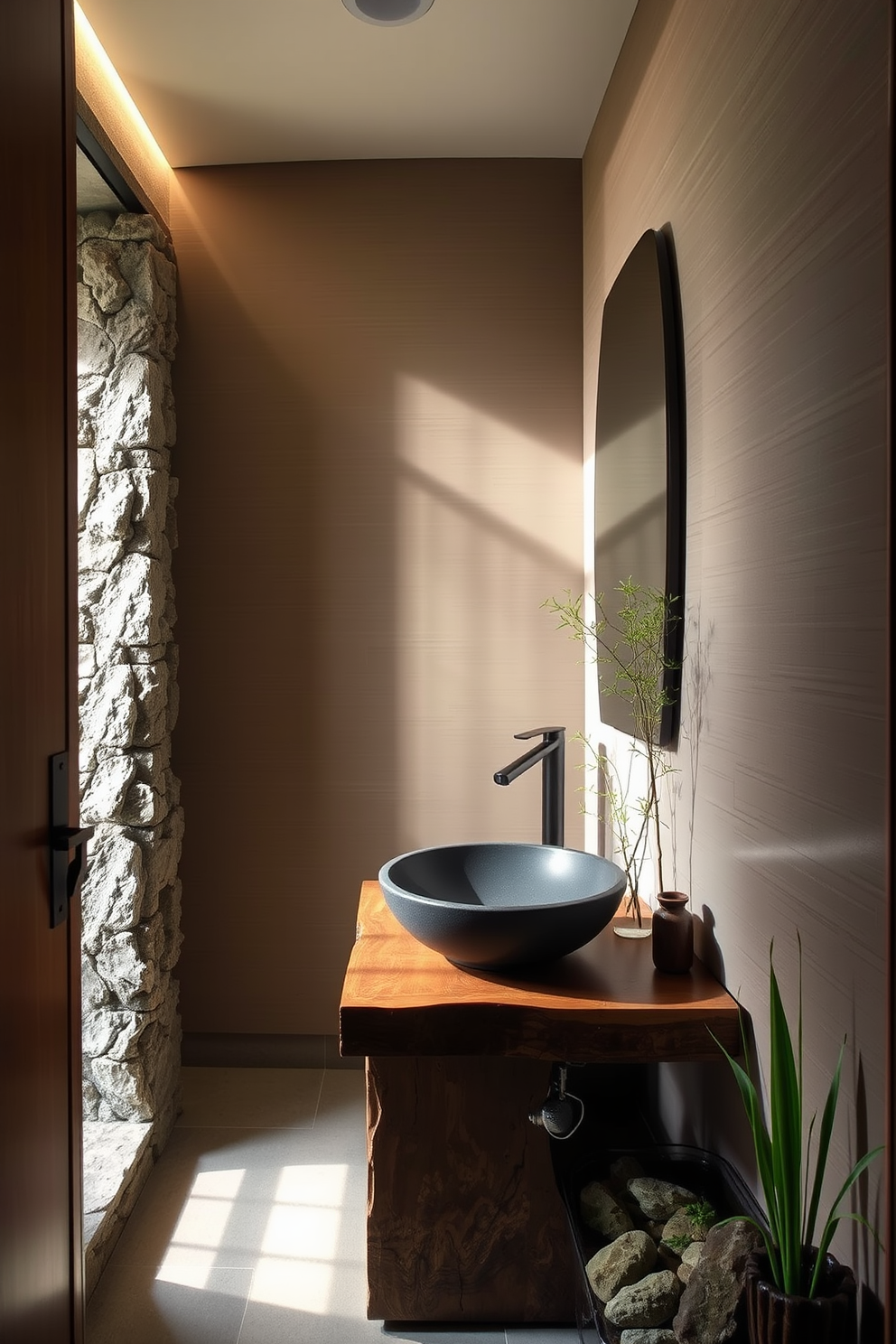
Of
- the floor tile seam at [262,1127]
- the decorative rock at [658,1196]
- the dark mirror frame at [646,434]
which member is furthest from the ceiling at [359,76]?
the floor tile seam at [262,1127]

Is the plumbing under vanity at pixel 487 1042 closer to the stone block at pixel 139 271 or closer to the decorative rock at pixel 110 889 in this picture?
the decorative rock at pixel 110 889

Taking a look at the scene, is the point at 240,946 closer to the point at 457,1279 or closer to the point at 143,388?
the point at 457,1279

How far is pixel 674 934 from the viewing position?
1.54 metres

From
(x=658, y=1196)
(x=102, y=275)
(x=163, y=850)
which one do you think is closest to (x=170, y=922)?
(x=163, y=850)

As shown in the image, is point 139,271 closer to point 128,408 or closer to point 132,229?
point 132,229

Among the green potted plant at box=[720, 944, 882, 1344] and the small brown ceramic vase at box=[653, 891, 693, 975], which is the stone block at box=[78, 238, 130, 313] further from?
the green potted plant at box=[720, 944, 882, 1344]

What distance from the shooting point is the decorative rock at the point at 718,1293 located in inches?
42.7

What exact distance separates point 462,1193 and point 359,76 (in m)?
2.33

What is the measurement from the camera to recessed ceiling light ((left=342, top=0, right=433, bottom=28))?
6.43ft

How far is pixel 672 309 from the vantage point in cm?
168

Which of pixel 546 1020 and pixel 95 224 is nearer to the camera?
pixel 546 1020

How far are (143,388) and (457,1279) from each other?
202 cm

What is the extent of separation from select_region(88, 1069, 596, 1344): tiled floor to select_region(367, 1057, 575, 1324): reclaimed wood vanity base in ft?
0.26

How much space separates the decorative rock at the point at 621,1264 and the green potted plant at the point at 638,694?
49 centimetres
